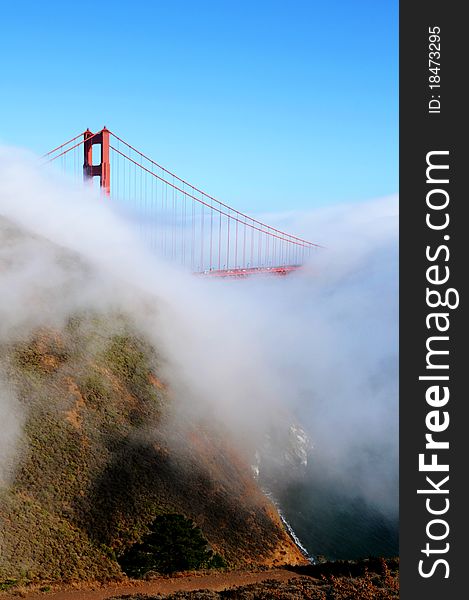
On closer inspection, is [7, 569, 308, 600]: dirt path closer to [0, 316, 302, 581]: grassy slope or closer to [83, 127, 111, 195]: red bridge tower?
[0, 316, 302, 581]: grassy slope

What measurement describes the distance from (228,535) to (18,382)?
16075 millimetres

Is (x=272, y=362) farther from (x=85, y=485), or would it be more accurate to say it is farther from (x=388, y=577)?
(x=388, y=577)

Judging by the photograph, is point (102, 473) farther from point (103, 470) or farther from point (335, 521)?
point (335, 521)

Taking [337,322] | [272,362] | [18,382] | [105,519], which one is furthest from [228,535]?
[337,322]

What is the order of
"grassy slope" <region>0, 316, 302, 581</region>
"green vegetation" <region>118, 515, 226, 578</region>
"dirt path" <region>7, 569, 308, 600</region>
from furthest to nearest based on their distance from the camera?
"grassy slope" <region>0, 316, 302, 581</region>
"green vegetation" <region>118, 515, 226, 578</region>
"dirt path" <region>7, 569, 308, 600</region>

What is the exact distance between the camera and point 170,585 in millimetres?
25719

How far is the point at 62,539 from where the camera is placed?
93.4 ft

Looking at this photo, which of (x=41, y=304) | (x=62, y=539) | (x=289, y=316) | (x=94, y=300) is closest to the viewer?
(x=62, y=539)

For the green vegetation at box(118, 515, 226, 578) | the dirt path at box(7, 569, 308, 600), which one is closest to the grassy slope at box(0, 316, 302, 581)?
the green vegetation at box(118, 515, 226, 578)

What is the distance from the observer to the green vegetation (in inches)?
1088

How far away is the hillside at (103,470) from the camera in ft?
93.2

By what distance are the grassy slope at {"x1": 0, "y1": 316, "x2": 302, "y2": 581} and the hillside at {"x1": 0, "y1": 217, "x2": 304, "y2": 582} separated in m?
0.07

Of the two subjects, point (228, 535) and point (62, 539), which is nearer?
point (62, 539)

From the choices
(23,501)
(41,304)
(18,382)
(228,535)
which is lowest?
(228,535)
